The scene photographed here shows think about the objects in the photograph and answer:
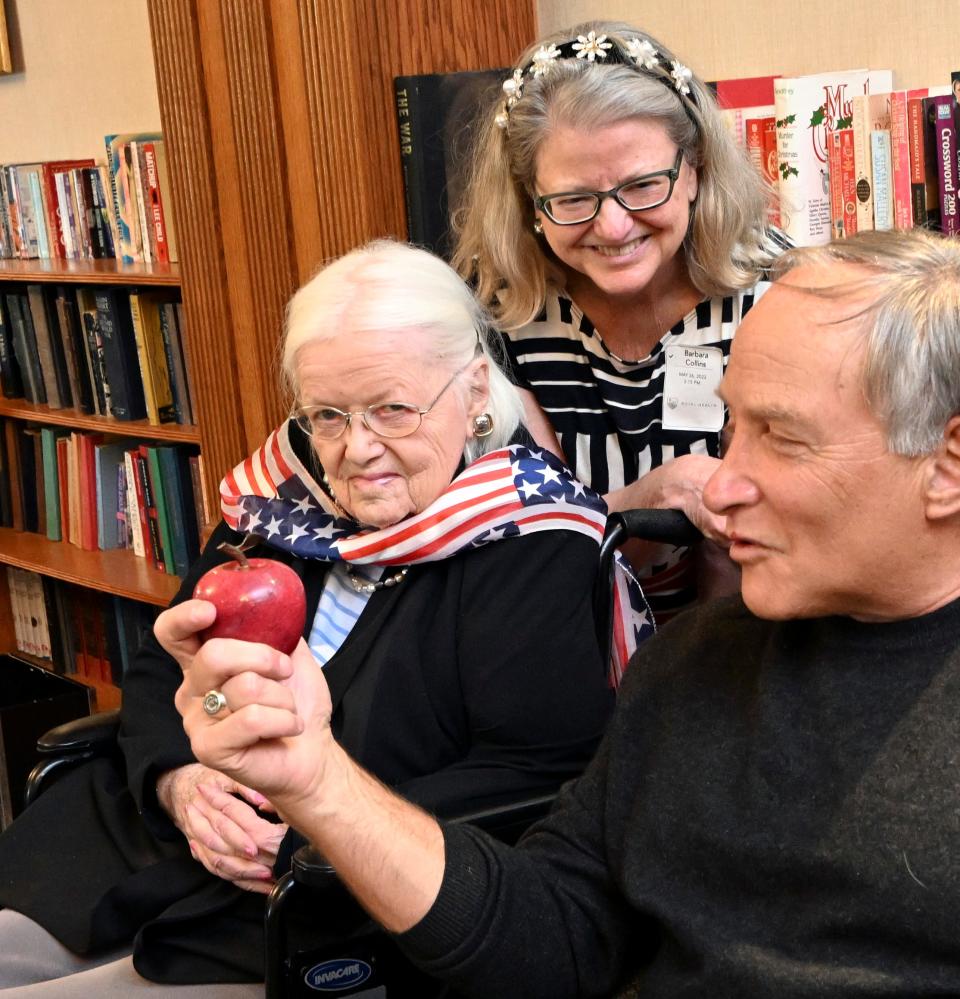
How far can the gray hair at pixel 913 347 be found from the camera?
111 cm

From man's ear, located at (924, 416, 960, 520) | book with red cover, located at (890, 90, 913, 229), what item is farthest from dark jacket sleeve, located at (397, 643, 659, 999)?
book with red cover, located at (890, 90, 913, 229)

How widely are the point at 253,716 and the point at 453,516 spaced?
0.79 metres

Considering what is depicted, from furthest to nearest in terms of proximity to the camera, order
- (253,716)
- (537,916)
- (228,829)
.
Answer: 1. (228,829)
2. (537,916)
3. (253,716)

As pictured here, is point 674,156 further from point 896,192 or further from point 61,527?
point 61,527

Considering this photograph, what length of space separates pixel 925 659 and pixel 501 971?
499 mm

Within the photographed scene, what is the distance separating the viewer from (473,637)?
1820 millimetres

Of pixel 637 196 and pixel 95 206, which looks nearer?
pixel 637 196

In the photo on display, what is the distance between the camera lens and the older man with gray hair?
1115mm

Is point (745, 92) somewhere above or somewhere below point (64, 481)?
above

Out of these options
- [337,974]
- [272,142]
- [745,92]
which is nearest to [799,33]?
[745,92]

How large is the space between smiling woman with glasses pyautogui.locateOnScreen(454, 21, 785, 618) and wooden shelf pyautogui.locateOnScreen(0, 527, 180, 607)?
167 centimetres

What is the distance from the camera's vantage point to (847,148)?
7.57ft

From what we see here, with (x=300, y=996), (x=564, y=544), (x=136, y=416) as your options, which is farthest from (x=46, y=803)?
(x=136, y=416)

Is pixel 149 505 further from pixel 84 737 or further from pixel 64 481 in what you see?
pixel 84 737
